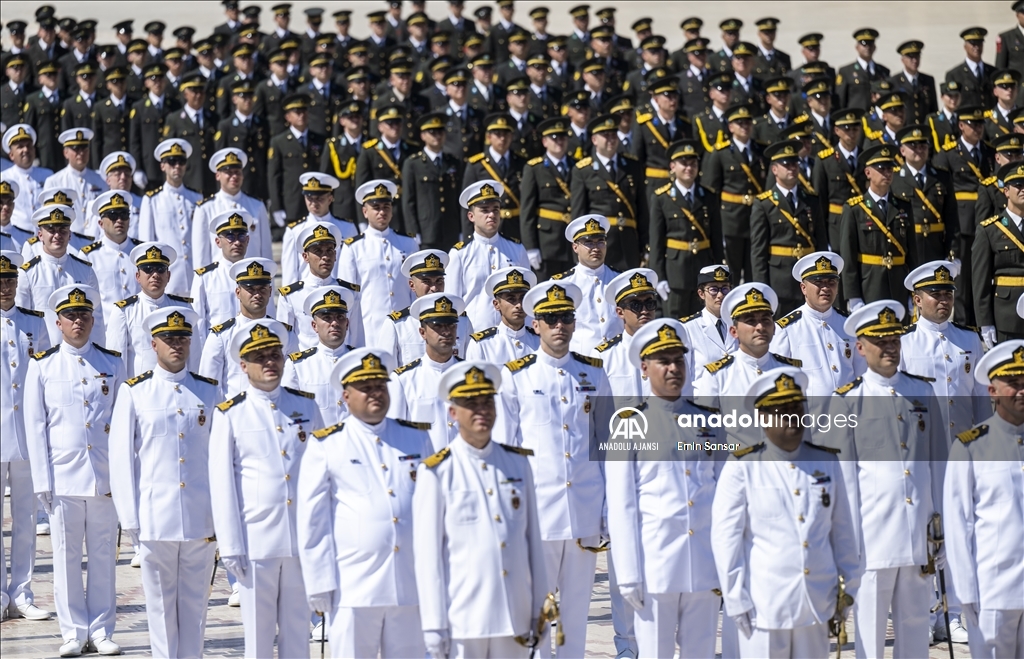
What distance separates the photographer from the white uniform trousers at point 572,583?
30.5ft

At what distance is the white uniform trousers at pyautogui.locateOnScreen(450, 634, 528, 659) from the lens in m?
7.55

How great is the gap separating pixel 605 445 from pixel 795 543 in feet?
5.32

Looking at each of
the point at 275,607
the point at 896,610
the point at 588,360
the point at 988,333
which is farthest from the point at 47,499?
the point at 988,333

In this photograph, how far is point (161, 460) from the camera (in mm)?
9352

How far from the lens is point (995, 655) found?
27.9ft

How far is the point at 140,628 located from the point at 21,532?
1.09m

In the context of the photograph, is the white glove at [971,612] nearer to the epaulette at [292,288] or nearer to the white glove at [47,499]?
the white glove at [47,499]

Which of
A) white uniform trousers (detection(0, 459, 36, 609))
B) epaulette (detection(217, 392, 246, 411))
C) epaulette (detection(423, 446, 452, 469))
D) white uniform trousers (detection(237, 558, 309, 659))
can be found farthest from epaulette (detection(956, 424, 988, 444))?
white uniform trousers (detection(0, 459, 36, 609))

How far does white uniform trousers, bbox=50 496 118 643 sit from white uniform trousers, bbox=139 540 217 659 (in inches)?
34.5

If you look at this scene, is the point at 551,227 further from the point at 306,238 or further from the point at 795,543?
the point at 795,543

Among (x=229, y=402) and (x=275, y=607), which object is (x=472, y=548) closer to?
(x=275, y=607)

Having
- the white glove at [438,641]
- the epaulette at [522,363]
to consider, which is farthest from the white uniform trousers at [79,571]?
the white glove at [438,641]

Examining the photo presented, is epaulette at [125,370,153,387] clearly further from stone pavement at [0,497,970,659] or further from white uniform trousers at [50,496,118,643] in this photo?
stone pavement at [0,497,970,659]

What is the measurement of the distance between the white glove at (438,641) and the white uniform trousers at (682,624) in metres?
1.52
